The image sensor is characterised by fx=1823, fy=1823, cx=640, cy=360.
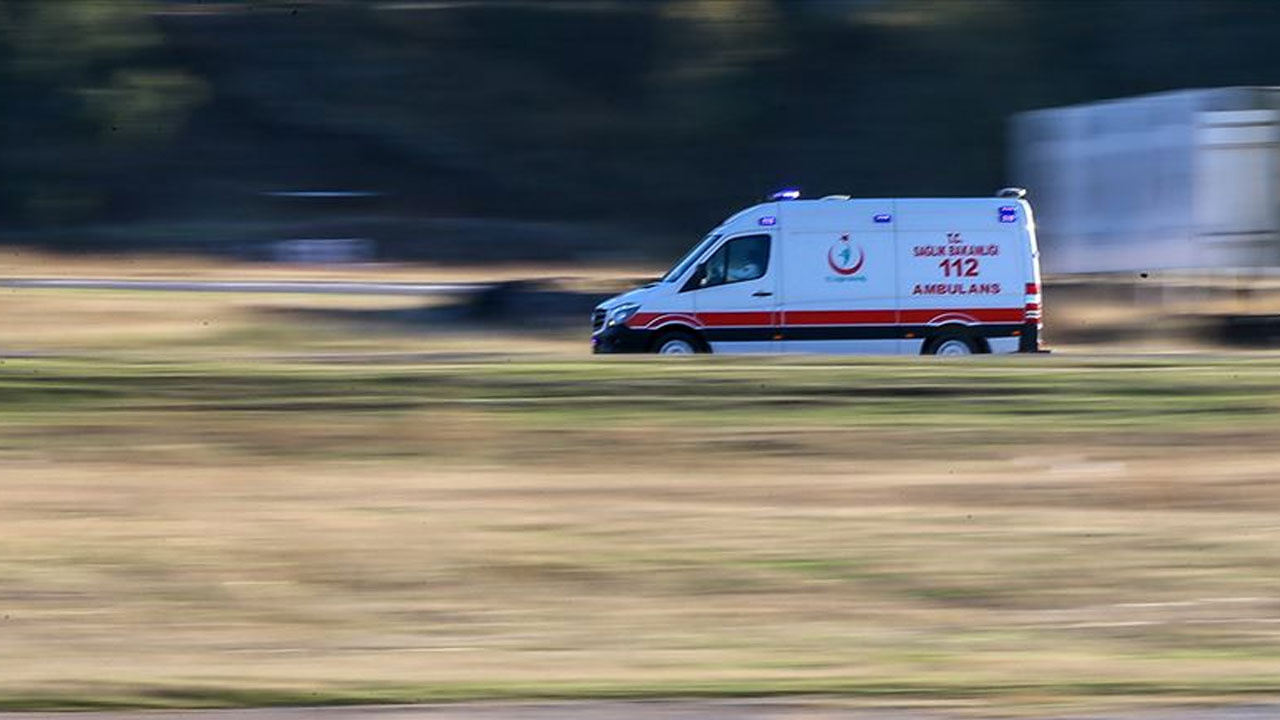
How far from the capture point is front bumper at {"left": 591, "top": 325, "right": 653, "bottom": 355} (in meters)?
20.1

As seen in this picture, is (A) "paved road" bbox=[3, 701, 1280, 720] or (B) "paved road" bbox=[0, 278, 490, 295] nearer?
(A) "paved road" bbox=[3, 701, 1280, 720]

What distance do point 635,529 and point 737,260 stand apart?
10.9 m

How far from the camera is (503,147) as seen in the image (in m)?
53.8

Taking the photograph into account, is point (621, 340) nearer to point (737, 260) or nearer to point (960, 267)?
point (737, 260)

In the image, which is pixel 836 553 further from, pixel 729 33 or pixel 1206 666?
pixel 729 33

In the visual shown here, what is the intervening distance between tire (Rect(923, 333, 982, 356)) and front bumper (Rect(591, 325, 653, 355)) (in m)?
3.06

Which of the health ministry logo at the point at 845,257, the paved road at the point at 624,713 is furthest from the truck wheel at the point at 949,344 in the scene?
the paved road at the point at 624,713

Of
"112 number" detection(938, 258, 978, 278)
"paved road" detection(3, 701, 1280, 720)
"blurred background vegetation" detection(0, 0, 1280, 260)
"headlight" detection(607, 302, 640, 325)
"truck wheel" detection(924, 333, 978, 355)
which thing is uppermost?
"blurred background vegetation" detection(0, 0, 1280, 260)

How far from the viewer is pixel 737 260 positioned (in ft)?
66.2

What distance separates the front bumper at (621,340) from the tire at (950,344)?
3.06m

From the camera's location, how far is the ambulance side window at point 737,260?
2009 cm

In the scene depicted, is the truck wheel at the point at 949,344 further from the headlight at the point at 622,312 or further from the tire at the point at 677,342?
the headlight at the point at 622,312

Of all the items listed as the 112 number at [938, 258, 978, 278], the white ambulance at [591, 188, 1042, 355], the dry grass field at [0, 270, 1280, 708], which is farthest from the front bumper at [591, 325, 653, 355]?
the dry grass field at [0, 270, 1280, 708]

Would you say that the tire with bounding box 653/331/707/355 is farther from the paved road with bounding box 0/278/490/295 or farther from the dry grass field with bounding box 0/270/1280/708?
the paved road with bounding box 0/278/490/295
